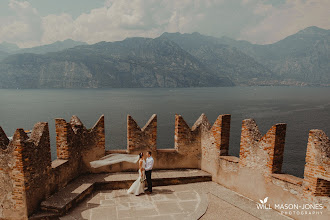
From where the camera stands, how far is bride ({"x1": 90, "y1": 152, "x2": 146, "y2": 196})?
28.7 feet

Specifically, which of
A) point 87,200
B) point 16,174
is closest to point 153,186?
point 87,200

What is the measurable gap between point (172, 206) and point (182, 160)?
9.80 feet

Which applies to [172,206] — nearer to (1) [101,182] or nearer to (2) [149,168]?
(2) [149,168]

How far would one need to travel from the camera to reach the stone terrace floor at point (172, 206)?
7.34 metres

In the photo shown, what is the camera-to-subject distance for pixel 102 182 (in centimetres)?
909

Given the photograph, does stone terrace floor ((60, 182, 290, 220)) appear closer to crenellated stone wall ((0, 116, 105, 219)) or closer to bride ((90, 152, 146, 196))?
bride ((90, 152, 146, 196))

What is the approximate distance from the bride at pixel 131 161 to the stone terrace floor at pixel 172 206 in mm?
271

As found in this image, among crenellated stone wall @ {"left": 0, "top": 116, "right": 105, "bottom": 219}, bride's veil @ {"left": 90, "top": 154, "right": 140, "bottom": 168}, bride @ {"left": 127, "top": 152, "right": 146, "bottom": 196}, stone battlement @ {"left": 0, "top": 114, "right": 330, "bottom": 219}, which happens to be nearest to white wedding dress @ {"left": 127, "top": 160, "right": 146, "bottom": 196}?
bride @ {"left": 127, "top": 152, "right": 146, "bottom": 196}

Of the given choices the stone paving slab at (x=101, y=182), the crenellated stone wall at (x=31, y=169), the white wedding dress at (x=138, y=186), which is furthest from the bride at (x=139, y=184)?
the crenellated stone wall at (x=31, y=169)

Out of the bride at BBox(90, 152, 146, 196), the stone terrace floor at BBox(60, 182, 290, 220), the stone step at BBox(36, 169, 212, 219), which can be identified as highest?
the bride at BBox(90, 152, 146, 196)

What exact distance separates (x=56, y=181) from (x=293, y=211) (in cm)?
834

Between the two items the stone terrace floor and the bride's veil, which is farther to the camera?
the bride's veil

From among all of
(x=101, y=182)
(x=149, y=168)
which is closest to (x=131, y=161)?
(x=149, y=168)

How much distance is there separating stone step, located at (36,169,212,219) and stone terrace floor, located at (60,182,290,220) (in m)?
0.25
